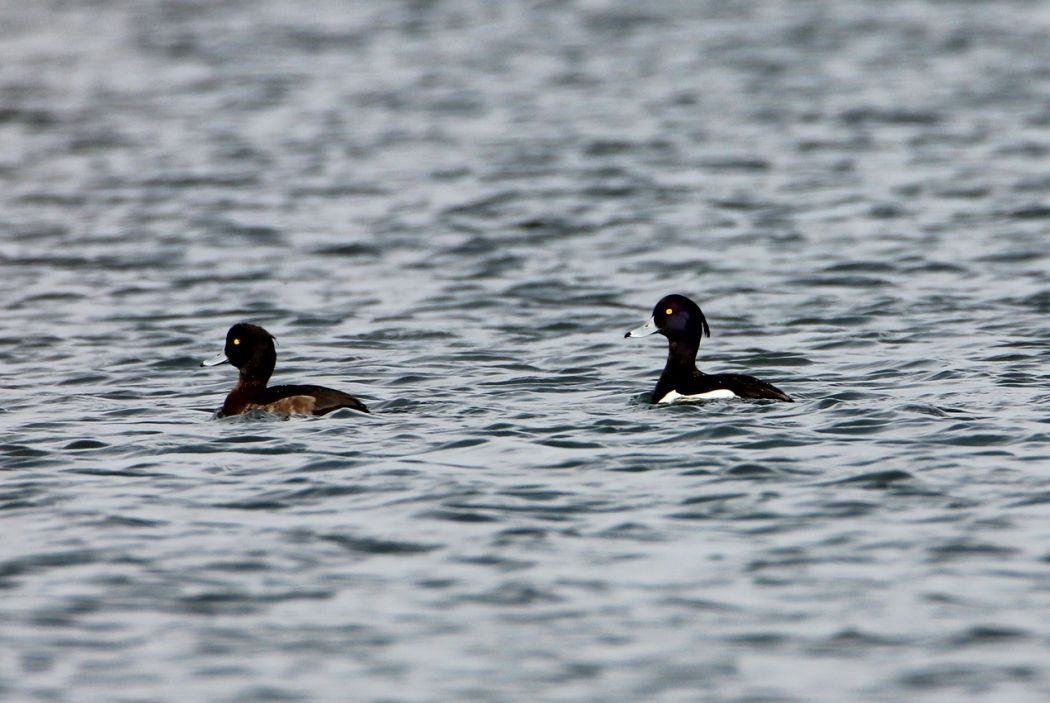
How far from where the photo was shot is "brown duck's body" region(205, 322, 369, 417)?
1344 centimetres

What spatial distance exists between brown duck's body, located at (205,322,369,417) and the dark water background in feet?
0.88

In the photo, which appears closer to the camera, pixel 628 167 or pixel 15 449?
pixel 15 449

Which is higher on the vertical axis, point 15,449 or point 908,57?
point 908,57

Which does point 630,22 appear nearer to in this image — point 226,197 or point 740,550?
point 226,197

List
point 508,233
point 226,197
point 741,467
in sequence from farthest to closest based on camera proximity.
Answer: point 226,197 → point 508,233 → point 741,467

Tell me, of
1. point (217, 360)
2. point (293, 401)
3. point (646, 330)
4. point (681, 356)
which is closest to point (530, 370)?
point (646, 330)

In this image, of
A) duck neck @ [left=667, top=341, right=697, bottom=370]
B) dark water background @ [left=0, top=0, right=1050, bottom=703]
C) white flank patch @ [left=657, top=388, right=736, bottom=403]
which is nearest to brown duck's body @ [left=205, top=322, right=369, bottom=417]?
dark water background @ [left=0, top=0, right=1050, bottom=703]

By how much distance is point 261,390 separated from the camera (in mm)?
13797

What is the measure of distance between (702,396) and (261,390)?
3.25 meters

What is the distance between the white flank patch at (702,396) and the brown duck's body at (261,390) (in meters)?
2.23

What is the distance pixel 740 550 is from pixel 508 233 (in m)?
13.4

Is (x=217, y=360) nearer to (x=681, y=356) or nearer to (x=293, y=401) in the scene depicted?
(x=293, y=401)

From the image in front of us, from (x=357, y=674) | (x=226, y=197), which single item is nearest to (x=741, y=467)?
(x=357, y=674)

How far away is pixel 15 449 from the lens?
12781mm
